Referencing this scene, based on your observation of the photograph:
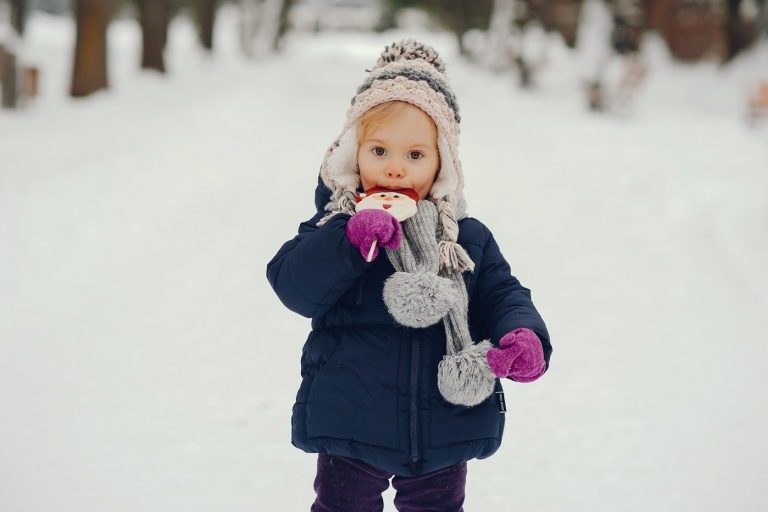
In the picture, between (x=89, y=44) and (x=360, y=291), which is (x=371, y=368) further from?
(x=89, y=44)

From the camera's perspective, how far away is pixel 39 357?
4.28 meters

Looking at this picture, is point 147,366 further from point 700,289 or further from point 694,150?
point 694,150

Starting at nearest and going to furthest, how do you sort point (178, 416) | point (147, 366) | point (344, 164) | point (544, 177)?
point (344, 164) → point (178, 416) → point (147, 366) → point (544, 177)

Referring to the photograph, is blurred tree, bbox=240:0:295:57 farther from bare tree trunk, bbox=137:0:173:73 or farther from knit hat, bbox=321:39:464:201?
knit hat, bbox=321:39:464:201

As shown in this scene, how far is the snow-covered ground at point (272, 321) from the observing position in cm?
330

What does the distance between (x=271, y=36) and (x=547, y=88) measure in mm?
12202

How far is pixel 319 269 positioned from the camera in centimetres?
208

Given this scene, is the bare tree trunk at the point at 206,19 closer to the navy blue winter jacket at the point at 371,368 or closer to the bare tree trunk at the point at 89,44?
the bare tree trunk at the point at 89,44

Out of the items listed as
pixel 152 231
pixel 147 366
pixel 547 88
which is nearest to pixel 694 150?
pixel 152 231

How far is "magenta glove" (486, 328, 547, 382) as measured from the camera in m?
1.99

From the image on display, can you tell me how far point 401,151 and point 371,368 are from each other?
58cm

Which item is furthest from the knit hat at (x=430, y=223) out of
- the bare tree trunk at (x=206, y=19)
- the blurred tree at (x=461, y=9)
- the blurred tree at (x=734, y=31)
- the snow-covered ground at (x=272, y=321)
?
the blurred tree at (x=461, y=9)

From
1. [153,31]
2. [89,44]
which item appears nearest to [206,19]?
[153,31]

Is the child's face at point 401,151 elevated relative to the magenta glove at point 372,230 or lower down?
elevated
